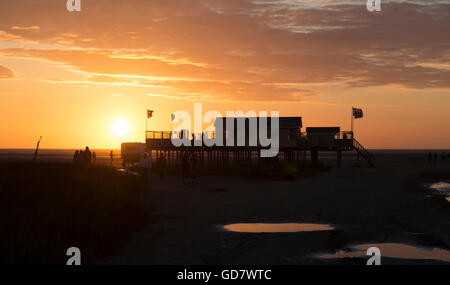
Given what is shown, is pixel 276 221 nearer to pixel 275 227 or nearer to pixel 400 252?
pixel 275 227

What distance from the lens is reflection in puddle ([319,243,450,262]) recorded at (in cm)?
1295

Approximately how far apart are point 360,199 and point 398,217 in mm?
6708

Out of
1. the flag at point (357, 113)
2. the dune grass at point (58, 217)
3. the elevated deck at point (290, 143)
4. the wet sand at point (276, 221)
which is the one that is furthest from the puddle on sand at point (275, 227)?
the flag at point (357, 113)

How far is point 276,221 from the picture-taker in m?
19.0

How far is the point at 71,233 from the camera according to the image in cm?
1435

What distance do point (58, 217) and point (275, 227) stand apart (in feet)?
23.2

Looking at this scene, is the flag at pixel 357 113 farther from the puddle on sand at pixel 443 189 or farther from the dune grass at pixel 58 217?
the dune grass at pixel 58 217

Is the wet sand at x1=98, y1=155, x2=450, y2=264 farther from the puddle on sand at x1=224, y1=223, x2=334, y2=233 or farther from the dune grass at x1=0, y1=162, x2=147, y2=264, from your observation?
the dune grass at x1=0, y1=162, x2=147, y2=264

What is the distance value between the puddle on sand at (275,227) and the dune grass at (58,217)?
11.1ft

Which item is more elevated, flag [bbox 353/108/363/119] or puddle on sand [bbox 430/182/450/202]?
flag [bbox 353/108/363/119]

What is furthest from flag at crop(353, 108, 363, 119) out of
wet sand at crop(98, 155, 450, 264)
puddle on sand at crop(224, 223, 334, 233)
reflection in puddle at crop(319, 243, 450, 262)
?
reflection in puddle at crop(319, 243, 450, 262)

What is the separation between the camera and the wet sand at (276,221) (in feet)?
43.1

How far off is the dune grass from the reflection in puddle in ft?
20.6
